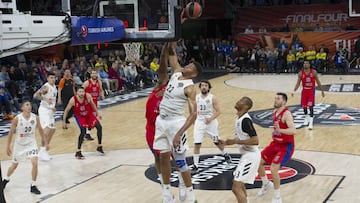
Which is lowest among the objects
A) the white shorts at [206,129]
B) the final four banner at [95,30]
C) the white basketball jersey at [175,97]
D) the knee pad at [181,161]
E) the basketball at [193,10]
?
the white shorts at [206,129]

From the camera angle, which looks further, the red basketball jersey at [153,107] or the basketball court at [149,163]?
the basketball court at [149,163]

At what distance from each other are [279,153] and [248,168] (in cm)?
84

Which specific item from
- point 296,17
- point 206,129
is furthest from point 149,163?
point 296,17

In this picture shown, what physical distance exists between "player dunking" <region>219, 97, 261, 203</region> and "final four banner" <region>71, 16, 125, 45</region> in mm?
→ 2811

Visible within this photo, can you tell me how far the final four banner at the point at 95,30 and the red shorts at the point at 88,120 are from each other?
2795 millimetres

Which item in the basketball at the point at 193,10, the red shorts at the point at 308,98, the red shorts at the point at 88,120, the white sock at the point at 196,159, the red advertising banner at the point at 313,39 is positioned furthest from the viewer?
the red advertising banner at the point at 313,39

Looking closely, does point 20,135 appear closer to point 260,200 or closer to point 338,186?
point 260,200

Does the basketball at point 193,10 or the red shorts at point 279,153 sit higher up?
the basketball at point 193,10

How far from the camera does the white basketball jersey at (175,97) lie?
26.9ft

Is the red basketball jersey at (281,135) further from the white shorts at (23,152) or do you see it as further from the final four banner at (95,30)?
the white shorts at (23,152)

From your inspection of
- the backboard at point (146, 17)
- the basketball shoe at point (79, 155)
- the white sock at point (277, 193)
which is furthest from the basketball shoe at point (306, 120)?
the white sock at point (277, 193)

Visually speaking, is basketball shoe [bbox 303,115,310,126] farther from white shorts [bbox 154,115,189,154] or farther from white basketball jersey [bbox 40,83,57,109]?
white shorts [bbox 154,115,189,154]

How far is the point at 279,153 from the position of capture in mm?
8555

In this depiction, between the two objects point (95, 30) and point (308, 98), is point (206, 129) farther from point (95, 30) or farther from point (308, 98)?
point (308, 98)
